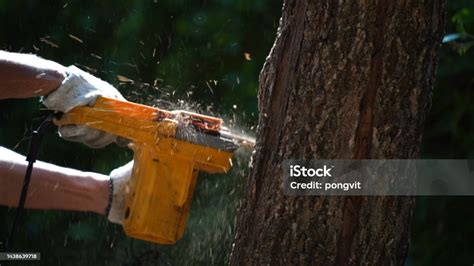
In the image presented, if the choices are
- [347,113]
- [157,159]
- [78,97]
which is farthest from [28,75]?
[347,113]

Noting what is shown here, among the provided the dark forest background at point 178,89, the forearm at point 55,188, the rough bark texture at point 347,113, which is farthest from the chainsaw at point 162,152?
the dark forest background at point 178,89

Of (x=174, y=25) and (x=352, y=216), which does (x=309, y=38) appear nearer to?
(x=352, y=216)

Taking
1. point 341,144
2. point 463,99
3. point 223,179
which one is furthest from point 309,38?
point 463,99

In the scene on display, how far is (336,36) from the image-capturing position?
7.97 ft

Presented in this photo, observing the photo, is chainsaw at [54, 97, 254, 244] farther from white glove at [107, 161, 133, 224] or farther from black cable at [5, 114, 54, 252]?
white glove at [107, 161, 133, 224]

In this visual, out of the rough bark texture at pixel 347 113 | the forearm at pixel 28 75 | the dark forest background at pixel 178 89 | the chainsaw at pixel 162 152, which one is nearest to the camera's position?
the rough bark texture at pixel 347 113

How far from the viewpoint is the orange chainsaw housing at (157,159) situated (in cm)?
320

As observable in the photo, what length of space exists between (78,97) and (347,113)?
120 centimetres

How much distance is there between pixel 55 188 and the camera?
3723 mm

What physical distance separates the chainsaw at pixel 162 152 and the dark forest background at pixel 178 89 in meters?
1.06

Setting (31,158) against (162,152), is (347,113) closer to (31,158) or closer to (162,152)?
(162,152)

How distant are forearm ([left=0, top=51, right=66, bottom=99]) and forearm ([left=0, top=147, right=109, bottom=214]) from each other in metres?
0.39

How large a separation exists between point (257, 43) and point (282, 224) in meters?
2.33

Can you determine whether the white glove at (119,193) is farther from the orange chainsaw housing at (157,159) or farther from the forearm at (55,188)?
the orange chainsaw housing at (157,159)
